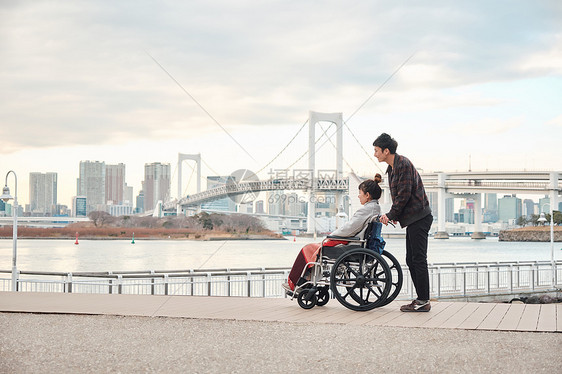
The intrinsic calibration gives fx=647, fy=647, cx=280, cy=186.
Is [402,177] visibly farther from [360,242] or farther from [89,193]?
[89,193]

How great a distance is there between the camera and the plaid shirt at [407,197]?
437cm

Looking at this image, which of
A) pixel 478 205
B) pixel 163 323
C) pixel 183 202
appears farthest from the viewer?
pixel 478 205

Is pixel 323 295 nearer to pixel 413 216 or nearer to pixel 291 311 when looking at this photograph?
pixel 291 311

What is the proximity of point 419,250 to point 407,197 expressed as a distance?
0.37m

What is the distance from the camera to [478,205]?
208 ft

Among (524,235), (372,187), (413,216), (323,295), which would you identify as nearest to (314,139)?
(524,235)

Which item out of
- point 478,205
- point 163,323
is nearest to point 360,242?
point 163,323

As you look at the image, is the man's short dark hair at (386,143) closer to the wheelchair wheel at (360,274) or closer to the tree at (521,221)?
the wheelchair wheel at (360,274)

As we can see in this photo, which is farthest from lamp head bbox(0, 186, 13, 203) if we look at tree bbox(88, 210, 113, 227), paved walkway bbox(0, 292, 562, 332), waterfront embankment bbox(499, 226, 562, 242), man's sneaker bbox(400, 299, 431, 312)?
waterfront embankment bbox(499, 226, 562, 242)

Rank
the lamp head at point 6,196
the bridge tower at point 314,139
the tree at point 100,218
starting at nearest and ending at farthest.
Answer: the lamp head at point 6,196 < the bridge tower at point 314,139 < the tree at point 100,218

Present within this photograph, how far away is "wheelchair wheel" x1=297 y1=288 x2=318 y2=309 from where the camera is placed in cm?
464

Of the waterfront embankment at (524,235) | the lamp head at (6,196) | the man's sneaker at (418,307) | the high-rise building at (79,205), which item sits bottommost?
the waterfront embankment at (524,235)

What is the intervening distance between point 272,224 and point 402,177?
64443 millimetres

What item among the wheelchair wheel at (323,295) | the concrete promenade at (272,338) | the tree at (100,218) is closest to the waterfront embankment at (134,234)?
the tree at (100,218)
